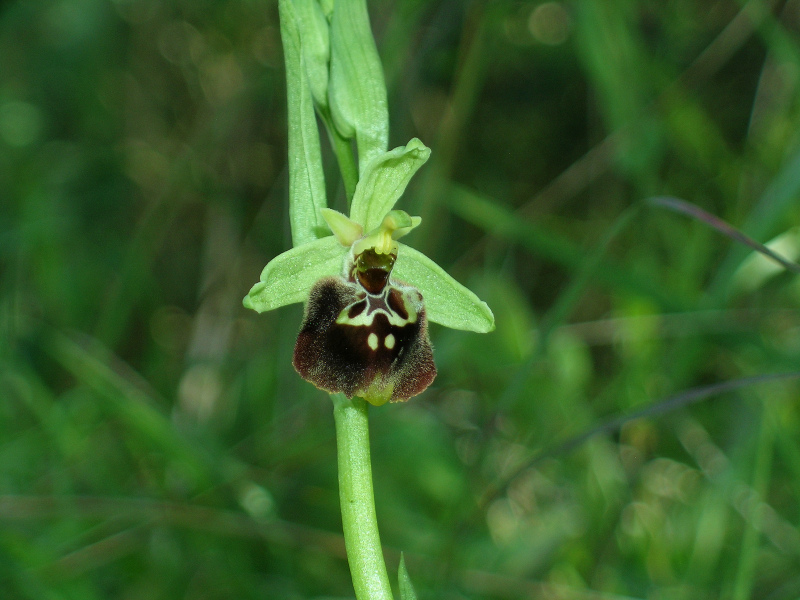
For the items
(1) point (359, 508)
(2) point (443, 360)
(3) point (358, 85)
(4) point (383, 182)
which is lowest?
(1) point (359, 508)

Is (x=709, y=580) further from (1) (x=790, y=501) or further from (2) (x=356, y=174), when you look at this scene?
(2) (x=356, y=174)

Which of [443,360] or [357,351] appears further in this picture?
[443,360]

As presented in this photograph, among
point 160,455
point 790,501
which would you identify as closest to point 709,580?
point 790,501

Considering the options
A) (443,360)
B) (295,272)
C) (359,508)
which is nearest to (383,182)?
Answer: (295,272)

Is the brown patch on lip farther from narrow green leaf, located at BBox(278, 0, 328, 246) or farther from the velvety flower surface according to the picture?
narrow green leaf, located at BBox(278, 0, 328, 246)

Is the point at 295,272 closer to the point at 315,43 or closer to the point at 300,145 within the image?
the point at 300,145

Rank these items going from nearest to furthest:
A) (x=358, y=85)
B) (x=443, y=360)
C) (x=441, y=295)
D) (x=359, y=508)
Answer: (x=359, y=508) → (x=358, y=85) → (x=441, y=295) → (x=443, y=360)
